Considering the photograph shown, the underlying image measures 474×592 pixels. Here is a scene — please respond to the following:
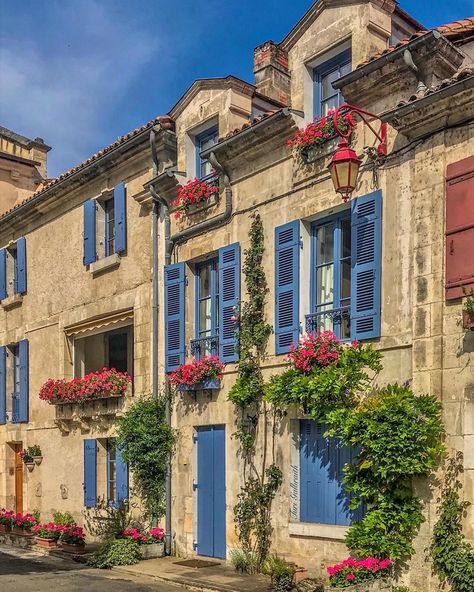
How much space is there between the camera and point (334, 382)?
9.00 metres

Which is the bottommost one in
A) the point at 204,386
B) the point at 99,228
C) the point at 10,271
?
the point at 204,386

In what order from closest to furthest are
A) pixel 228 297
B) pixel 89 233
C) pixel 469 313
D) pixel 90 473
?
1. pixel 469 313
2. pixel 228 297
3. pixel 90 473
4. pixel 89 233

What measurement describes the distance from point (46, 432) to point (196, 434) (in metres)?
5.22

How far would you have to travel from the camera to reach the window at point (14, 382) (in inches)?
663

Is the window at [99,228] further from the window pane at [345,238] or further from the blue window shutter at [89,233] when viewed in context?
the window pane at [345,238]

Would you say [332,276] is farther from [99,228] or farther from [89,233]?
[89,233]

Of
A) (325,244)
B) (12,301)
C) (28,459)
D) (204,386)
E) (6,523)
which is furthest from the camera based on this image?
(12,301)

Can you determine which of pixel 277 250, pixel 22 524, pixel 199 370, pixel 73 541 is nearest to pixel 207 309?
pixel 199 370

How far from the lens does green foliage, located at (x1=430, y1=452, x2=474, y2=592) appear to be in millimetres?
7629

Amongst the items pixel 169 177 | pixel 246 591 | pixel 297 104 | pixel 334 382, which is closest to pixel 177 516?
pixel 246 591

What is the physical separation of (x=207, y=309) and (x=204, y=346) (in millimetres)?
607

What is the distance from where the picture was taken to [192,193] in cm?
1227

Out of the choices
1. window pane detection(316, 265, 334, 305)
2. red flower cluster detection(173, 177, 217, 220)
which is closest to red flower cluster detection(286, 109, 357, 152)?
window pane detection(316, 265, 334, 305)

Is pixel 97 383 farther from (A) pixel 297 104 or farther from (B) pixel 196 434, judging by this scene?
(A) pixel 297 104
